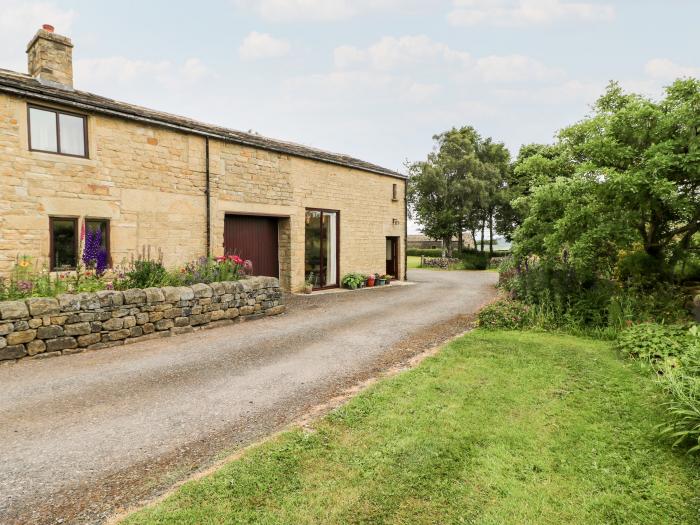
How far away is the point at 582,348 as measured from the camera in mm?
6633

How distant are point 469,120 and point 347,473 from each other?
38834 mm

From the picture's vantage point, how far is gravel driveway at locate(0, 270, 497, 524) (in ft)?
10.1

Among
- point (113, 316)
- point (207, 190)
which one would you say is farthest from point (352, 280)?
point (113, 316)

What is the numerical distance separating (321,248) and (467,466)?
40.9 ft

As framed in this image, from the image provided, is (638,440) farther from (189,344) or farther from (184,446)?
(189,344)

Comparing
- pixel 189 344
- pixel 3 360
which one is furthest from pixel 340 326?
pixel 3 360

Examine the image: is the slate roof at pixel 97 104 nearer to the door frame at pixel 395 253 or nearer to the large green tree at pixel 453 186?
the door frame at pixel 395 253

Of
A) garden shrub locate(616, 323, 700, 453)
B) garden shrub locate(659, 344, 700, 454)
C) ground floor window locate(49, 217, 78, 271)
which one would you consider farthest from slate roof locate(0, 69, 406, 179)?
garden shrub locate(659, 344, 700, 454)

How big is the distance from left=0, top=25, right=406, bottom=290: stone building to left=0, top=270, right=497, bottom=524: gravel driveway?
380 cm

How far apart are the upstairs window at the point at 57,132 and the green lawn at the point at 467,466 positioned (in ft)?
30.5

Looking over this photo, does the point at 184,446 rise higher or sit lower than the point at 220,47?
lower

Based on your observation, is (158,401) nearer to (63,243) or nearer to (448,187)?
(63,243)

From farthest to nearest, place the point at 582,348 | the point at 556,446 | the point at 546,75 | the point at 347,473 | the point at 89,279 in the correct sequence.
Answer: the point at 546,75 → the point at 89,279 → the point at 582,348 → the point at 556,446 → the point at 347,473

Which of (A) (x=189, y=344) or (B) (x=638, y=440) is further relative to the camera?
(A) (x=189, y=344)
